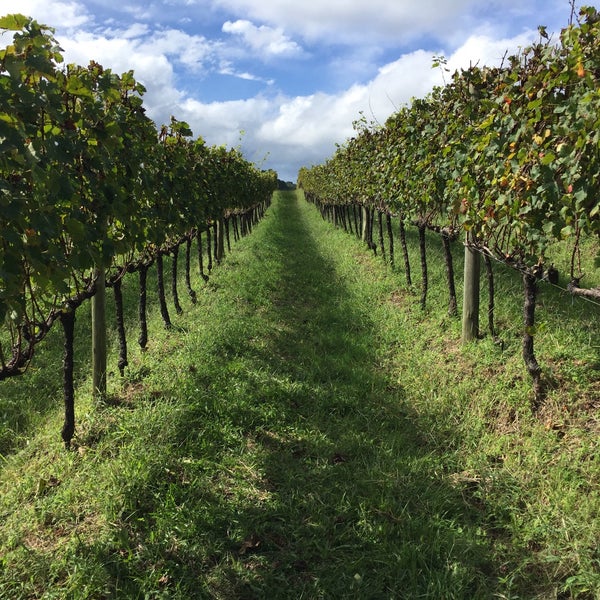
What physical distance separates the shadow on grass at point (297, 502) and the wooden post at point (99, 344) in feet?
3.61

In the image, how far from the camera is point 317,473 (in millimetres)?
4055

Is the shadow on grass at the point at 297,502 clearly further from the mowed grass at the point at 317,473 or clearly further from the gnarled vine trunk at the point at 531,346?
the gnarled vine trunk at the point at 531,346

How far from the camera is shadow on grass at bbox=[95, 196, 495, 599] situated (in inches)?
118

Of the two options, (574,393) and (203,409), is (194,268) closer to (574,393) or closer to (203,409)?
(203,409)

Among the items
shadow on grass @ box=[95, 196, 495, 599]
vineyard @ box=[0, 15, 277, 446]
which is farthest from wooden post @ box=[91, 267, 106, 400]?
shadow on grass @ box=[95, 196, 495, 599]

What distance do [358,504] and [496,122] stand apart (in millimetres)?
3739

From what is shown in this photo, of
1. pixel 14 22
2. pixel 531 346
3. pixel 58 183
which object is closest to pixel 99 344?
pixel 58 183

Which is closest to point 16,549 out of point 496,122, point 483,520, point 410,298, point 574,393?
point 483,520

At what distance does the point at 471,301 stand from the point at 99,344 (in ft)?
15.9

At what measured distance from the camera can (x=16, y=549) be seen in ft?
10.4

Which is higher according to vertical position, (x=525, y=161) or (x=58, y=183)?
(x=525, y=161)

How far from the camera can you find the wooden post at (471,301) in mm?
6238

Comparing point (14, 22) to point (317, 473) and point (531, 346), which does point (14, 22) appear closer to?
point (317, 473)

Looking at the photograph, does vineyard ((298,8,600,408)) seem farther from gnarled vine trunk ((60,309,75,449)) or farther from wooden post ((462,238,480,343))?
gnarled vine trunk ((60,309,75,449))
